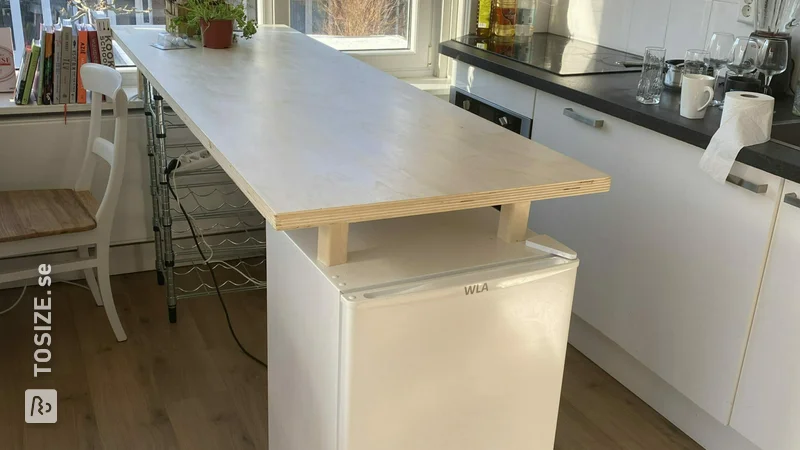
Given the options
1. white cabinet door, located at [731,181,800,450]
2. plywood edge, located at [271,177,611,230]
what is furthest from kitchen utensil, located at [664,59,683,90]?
plywood edge, located at [271,177,611,230]

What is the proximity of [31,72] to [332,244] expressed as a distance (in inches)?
70.3

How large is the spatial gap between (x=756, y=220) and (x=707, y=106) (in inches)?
14.3

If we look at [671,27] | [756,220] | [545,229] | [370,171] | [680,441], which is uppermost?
[671,27]

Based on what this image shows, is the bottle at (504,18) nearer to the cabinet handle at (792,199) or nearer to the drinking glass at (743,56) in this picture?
the drinking glass at (743,56)

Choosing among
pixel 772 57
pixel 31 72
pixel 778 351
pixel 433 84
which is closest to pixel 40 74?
pixel 31 72

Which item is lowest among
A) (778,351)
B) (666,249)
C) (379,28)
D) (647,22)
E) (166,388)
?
(166,388)

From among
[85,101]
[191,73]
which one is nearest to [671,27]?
[191,73]

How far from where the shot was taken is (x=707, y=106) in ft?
6.73

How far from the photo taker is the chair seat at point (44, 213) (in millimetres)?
2232

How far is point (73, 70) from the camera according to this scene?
108 inches

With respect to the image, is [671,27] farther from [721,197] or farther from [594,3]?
[721,197]

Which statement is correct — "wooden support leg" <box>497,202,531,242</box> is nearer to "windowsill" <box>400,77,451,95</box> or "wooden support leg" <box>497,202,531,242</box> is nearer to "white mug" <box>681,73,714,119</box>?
"white mug" <box>681,73,714,119</box>

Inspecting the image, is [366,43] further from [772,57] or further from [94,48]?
[772,57]

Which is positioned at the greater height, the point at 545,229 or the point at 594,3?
the point at 594,3
